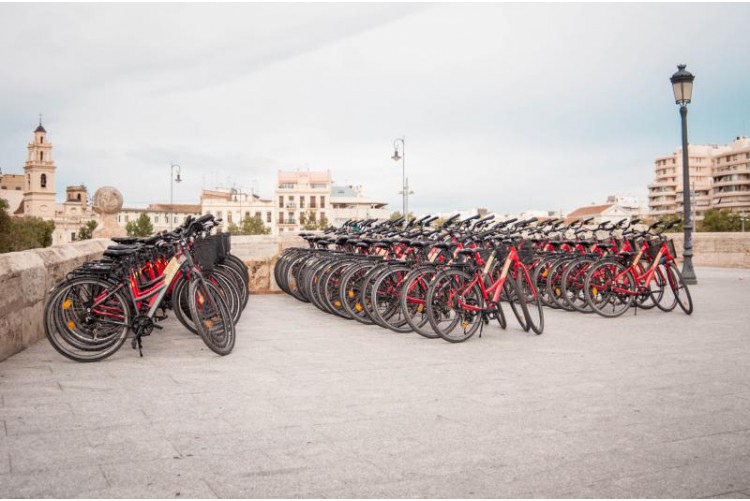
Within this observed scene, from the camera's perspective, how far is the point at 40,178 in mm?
127125

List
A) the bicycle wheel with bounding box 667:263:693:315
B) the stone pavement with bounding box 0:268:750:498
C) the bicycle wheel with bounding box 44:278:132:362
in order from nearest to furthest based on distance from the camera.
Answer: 1. the stone pavement with bounding box 0:268:750:498
2. the bicycle wheel with bounding box 44:278:132:362
3. the bicycle wheel with bounding box 667:263:693:315

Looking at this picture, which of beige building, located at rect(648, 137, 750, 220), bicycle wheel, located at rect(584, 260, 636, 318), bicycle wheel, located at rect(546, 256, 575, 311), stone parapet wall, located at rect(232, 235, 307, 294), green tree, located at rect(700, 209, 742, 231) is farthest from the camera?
beige building, located at rect(648, 137, 750, 220)

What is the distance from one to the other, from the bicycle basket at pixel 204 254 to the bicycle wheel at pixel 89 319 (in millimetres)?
765

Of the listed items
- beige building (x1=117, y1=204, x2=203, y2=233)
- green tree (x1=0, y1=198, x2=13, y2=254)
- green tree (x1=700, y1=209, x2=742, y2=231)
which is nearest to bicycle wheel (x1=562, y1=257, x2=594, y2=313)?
green tree (x1=0, y1=198, x2=13, y2=254)

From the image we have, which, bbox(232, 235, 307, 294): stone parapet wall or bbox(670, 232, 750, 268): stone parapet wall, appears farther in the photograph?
bbox(670, 232, 750, 268): stone parapet wall

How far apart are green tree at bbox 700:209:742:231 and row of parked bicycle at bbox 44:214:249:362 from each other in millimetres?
108247

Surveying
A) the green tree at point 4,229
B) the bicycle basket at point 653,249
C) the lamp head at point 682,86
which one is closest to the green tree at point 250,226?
the green tree at point 4,229

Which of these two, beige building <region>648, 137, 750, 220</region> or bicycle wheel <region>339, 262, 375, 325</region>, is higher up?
beige building <region>648, 137, 750, 220</region>

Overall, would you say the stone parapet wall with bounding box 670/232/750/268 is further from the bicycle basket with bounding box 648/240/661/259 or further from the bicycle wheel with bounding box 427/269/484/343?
the bicycle wheel with bounding box 427/269/484/343

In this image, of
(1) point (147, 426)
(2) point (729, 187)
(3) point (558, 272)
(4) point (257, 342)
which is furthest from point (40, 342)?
(2) point (729, 187)

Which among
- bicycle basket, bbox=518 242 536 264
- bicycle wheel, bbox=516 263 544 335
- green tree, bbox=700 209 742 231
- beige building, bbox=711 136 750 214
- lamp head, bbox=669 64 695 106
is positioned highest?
beige building, bbox=711 136 750 214

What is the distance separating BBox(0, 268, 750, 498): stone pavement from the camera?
285 centimetres

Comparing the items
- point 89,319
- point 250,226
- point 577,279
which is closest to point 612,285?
point 577,279

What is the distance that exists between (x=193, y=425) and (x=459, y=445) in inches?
52.7
